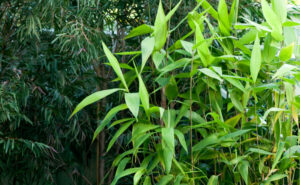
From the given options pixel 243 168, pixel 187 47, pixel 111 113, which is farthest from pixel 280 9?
pixel 111 113

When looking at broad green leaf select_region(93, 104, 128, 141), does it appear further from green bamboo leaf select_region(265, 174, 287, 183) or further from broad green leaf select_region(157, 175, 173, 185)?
green bamboo leaf select_region(265, 174, 287, 183)

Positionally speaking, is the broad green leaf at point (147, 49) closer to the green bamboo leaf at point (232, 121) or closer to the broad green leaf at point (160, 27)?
the broad green leaf at point (160, 27)

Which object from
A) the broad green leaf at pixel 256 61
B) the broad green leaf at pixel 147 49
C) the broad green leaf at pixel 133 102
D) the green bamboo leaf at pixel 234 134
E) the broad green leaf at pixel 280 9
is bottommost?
the green bamboo leaf at pixel 234 134

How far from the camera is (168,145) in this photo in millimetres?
1327

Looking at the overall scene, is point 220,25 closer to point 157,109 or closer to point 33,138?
point 157,109

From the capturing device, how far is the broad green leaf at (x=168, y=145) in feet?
4.34

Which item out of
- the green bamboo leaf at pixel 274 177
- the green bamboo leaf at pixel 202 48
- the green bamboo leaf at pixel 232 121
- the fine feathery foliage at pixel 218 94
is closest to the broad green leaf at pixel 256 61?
the fine feathery foliage at pixel 218 94

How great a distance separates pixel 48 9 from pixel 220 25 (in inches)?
30.7

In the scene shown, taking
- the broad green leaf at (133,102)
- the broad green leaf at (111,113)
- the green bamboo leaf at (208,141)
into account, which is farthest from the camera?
the green bamboo leaf at (208,141)

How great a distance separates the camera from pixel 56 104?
216 cm

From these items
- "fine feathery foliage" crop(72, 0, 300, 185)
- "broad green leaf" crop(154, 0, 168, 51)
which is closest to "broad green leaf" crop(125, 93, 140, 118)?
"fine feathery foliage" crop(72, 0, 300, 185)

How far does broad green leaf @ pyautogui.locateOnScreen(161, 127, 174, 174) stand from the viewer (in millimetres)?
1324

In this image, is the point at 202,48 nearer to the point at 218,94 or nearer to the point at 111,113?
the point at 218,94

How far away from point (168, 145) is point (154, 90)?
0.24 meters
